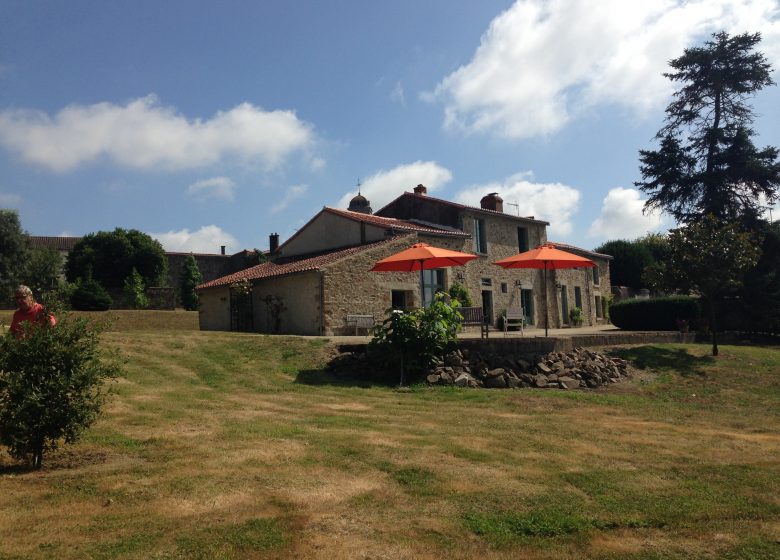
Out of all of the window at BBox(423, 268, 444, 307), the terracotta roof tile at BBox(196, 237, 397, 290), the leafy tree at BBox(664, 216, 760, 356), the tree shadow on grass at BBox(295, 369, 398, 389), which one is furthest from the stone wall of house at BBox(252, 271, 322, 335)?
the leafy tree at BBox(664, 216, 760, 356)

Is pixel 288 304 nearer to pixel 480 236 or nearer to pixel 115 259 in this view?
pixel 480 236

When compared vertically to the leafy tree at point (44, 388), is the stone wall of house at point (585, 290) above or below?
above

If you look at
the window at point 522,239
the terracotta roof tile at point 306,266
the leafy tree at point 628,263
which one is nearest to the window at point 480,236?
the window at point 522,239

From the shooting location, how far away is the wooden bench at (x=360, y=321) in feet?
62.1

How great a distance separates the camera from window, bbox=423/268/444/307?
22266 millimetres

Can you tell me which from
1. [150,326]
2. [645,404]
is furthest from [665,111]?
[150,326]

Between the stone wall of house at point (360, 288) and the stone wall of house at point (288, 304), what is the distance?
43 centimetres

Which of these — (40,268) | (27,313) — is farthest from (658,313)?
(40,268)

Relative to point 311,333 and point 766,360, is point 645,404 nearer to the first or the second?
point 766,360

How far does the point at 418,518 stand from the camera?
13.8 feet

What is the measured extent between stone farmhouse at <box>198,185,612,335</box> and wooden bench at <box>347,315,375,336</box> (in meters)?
0.19

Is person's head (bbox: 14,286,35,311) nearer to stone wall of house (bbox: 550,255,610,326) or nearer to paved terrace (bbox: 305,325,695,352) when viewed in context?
paved terrace (bbox: 305,325,695,352)

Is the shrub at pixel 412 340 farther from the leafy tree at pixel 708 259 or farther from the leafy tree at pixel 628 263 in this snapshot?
the leafy tree at pixel 628 263

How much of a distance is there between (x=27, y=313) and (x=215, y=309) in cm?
1944
